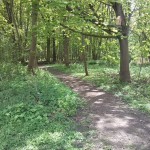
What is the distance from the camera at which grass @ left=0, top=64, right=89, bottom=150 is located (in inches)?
244

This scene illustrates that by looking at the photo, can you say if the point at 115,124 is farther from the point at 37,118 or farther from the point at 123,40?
the point at 123,40

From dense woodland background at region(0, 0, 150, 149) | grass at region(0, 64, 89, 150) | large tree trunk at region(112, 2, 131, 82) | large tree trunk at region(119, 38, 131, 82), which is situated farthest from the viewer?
large tree trunk at region(119, 38, 131, 82)

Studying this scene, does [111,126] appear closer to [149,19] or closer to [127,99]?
[127,99]

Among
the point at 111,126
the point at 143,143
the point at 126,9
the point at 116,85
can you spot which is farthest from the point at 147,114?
the point at 126,9

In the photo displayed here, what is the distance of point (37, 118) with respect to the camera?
744cm

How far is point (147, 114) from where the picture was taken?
8.65m

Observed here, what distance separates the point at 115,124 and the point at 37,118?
7.41ft

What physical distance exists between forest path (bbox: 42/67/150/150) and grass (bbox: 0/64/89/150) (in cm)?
51

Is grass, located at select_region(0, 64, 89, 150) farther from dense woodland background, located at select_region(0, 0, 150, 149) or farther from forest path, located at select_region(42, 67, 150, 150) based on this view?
forest path, located at select_region(42, 67, 150, 150)

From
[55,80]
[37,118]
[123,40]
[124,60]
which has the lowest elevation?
[37,118]

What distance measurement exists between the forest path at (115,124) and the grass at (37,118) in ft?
1.68

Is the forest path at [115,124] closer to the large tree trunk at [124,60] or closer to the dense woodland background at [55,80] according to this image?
the dense woodland background at [55,80]

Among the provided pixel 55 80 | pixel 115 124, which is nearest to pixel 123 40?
pixel 55 80

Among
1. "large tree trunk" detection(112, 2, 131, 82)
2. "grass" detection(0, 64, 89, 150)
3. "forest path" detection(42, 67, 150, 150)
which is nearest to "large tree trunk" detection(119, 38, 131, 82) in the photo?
"large tree trunk" detection(112, 2, 131, 82)
